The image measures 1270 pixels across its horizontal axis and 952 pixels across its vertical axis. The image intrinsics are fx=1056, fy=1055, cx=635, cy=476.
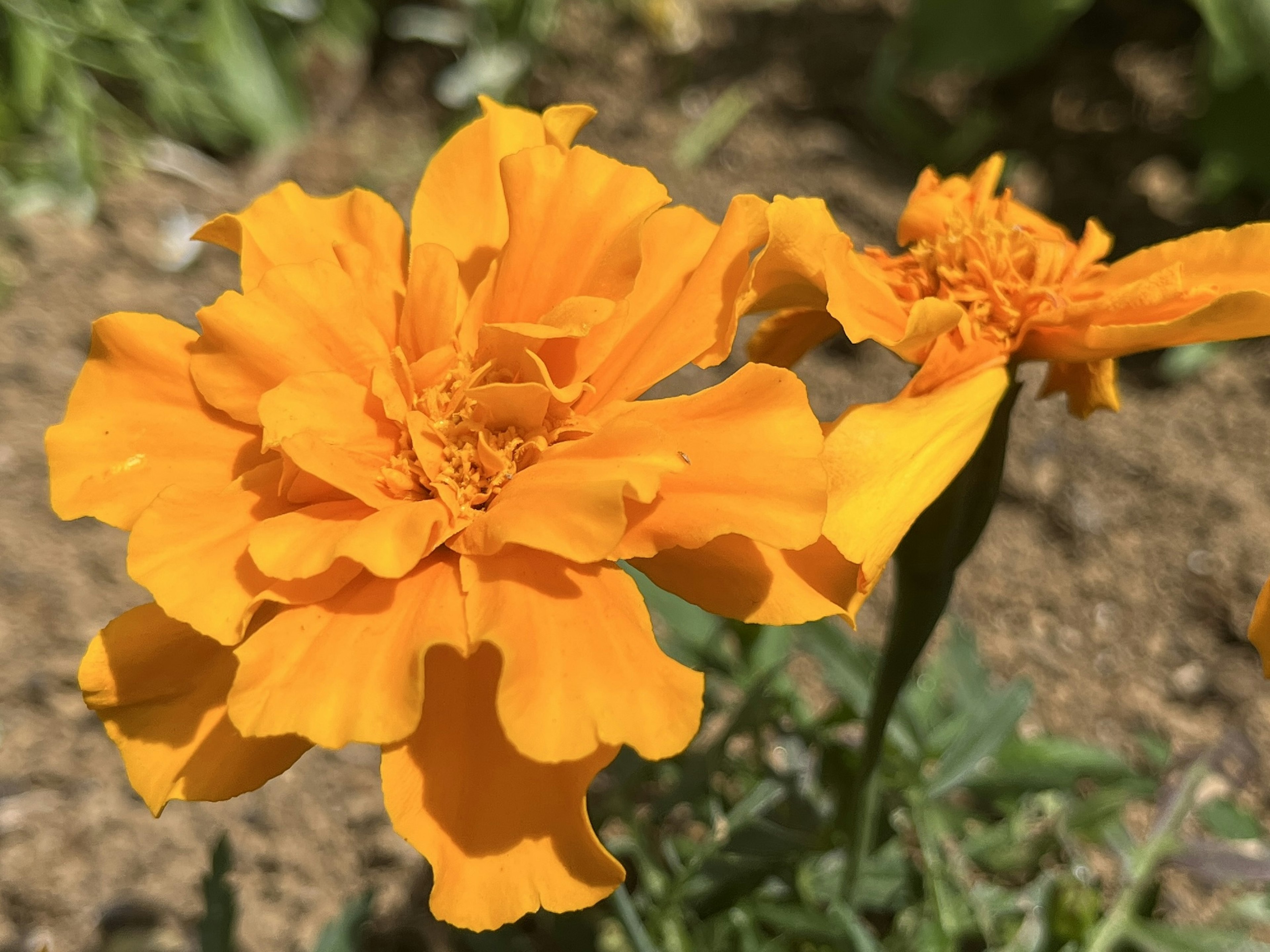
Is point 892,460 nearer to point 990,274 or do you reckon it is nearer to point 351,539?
point 990,274

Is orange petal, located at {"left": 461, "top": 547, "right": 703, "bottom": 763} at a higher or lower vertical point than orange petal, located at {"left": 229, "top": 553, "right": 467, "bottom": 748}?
higher

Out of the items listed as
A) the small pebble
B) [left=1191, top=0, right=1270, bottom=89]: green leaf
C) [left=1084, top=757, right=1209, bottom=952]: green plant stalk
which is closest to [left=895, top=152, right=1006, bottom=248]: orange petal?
[left=1084, top=757, right=1209, bottom=952]: green plant stalk

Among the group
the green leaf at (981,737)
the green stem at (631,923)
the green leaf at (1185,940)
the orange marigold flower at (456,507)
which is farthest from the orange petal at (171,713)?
the green leaf at (1185,940)

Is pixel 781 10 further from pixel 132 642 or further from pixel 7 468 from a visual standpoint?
pixel 132 642

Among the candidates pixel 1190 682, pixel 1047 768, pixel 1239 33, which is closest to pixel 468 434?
pixel 1047 768

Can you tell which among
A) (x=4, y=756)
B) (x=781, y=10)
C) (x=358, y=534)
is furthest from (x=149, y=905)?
(x=781, y=10)

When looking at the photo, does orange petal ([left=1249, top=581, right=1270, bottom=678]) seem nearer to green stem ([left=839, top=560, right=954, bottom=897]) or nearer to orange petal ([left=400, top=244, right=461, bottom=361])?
green stem ([left=839, top=560, right=954, bottom=897])
